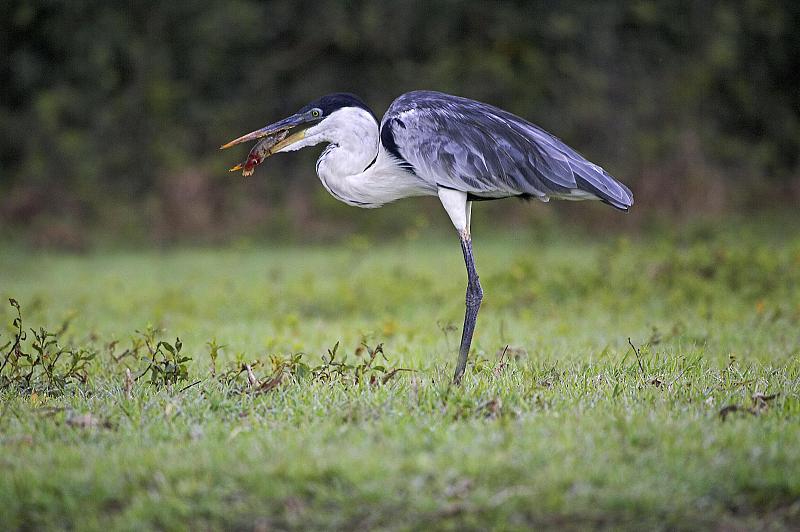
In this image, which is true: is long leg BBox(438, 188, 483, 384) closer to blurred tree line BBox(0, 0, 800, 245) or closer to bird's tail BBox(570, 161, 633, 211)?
bird's tail BBox(570, 161, 633, 211)

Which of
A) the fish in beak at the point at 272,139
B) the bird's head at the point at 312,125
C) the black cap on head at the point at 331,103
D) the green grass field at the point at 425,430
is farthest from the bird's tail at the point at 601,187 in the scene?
the fish in beak at the point at 272,139

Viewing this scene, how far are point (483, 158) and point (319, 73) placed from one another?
39.3 ft

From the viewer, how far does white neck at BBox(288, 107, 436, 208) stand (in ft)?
18.5

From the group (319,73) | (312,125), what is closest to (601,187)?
(312,125)

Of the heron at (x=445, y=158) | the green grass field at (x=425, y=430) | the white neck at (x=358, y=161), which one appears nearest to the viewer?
the green grass field at (x=425, y=430)

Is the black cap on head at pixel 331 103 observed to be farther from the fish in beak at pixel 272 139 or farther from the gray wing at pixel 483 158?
the gray wing at pixel 483 158

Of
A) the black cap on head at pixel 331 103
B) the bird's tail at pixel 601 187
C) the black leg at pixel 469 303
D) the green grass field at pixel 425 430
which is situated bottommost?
the green grass field at pixel 425 430

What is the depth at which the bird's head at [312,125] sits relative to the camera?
566 cm

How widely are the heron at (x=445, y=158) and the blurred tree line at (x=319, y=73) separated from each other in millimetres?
9835

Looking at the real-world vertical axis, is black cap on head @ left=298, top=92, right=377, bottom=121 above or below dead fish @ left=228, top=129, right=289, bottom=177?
above

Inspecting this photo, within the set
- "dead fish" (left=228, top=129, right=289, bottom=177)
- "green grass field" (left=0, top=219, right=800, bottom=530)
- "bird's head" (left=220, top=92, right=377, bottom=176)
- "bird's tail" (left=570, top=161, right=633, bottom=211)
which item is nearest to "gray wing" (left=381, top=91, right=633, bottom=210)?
"bird's tail" (left=570, top=161, right=633, bottom=211)

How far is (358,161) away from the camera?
5.66 meters

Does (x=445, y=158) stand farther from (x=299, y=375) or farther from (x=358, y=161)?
(x=299, y=375)

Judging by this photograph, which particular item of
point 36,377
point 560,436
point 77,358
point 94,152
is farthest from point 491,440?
point 94,152
